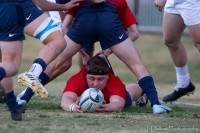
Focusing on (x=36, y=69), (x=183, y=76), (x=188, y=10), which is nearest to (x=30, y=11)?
(x=36, y=69)

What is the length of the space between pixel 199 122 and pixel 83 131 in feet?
5.90

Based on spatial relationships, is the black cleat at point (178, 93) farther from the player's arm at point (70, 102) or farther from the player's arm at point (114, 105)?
the player's arm at point (70, 102)

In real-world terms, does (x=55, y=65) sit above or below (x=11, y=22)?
below

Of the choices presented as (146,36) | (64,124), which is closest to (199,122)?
(64,124)

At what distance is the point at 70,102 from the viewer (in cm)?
1162

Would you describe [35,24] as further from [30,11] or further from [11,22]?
[11,22]

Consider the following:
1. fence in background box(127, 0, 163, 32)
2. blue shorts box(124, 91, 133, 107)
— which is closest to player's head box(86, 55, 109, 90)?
blue shorts box(124, 91, 133, 107)

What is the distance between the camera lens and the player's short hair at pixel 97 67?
11594 mm

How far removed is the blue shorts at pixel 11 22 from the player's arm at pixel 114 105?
5.77ft

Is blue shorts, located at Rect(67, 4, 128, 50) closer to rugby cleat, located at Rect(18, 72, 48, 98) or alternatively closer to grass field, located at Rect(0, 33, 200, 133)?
grass field, located at Rect(0, 33, 200, 133)

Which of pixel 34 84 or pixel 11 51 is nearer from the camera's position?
pixel 11 51

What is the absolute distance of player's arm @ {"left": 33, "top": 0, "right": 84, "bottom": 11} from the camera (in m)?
11.5

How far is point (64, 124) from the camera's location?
33.0ft

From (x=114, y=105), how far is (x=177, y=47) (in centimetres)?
183
